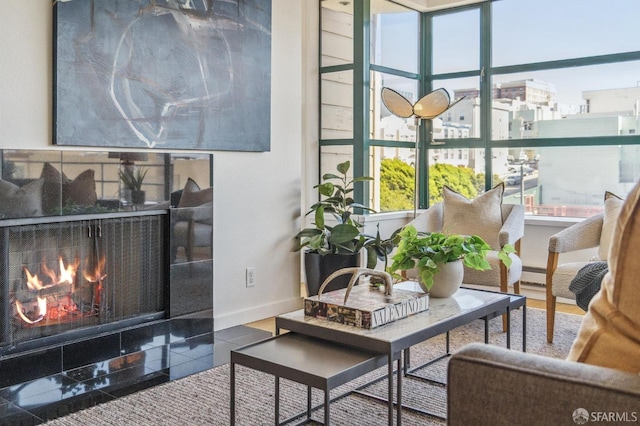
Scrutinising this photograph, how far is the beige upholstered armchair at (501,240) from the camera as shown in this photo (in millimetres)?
3709

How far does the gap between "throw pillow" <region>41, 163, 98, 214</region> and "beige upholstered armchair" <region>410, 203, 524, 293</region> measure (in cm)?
214

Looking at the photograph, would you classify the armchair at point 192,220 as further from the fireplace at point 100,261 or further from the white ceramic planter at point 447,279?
the white ceramic planter at point 447,279

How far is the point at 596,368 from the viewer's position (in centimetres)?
114

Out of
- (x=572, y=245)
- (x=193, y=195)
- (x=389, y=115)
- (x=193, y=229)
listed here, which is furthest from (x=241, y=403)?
(x=389, y=115)

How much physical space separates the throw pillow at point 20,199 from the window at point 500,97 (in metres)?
2.43

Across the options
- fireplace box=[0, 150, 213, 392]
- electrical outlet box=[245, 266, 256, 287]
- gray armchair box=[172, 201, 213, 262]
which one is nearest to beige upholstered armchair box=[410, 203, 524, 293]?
electrical outlet box=[245, 266, 256, 287]

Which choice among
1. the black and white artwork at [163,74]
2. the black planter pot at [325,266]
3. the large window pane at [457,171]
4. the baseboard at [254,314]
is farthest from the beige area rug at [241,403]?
the large window pane at [457,171]

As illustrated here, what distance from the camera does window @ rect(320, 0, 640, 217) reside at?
4.52 metres

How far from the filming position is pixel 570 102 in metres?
4.70

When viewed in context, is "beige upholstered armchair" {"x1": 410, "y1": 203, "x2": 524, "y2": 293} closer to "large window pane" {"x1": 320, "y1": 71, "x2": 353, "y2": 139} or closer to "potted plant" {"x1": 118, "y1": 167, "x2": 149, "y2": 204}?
"large window pane" {"x1": 320, "y1": 71, "x2": 353, "y2": 139}

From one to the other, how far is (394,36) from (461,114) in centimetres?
85

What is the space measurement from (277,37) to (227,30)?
47 centimetres

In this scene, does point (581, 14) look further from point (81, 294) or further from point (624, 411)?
point (624, 411)

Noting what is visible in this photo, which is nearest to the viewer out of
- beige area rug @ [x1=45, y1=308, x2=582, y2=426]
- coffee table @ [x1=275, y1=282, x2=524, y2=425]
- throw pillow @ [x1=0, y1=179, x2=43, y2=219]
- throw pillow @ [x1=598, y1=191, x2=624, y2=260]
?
coffee table @ [x1=275, y1=282, x2=524, y2=425]
